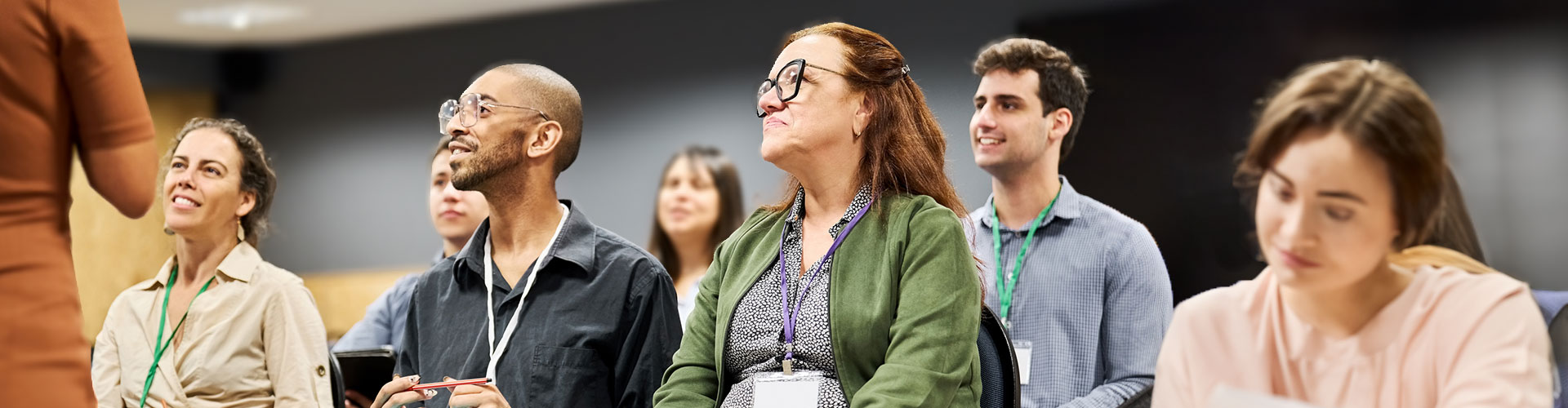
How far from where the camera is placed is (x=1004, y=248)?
3.48 meters

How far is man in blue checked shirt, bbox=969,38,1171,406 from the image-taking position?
125 inches

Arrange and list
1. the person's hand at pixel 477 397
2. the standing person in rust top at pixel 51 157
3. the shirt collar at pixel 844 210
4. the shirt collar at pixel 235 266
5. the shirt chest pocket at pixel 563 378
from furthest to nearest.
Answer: the shirt collar at pixel 235 266 → the shirt chest pocket at pixel 563 378 → the person's hand at pixel 477 397 → the shirt collar at pixel 844 210 → the standing person in rust top at pixel 51 157

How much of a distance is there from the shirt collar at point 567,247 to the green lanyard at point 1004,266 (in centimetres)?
118

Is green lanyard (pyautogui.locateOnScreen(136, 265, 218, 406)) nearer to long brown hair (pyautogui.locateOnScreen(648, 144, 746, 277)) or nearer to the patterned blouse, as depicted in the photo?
the patterned blouse

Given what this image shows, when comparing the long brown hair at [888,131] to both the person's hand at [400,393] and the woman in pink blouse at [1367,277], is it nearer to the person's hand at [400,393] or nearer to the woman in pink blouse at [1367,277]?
the woman in pink blouse at [1367,277]

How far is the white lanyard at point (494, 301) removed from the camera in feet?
8.90

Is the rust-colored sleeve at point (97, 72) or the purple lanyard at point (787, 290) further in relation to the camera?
the purple lanyard at point (787, 290)

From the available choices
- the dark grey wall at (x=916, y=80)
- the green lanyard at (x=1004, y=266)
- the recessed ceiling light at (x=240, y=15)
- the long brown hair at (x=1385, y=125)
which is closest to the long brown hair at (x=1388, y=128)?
the long brown hair at (x=1385, y=125)

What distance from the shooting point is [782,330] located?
2.22 metres

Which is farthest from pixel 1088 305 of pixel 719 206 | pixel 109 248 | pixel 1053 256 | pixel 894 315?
pixel 109 248

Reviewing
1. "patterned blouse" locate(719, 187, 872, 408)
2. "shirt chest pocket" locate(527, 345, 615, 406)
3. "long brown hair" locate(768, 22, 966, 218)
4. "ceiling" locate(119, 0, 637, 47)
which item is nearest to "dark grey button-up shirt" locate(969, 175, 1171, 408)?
"long brown hair" locate(768, 22, 966, 218)

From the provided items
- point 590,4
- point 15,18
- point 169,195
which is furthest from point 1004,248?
point 590,4

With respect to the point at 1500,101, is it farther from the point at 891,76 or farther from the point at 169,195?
the point at 169,195

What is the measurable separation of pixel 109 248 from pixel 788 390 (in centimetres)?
331
